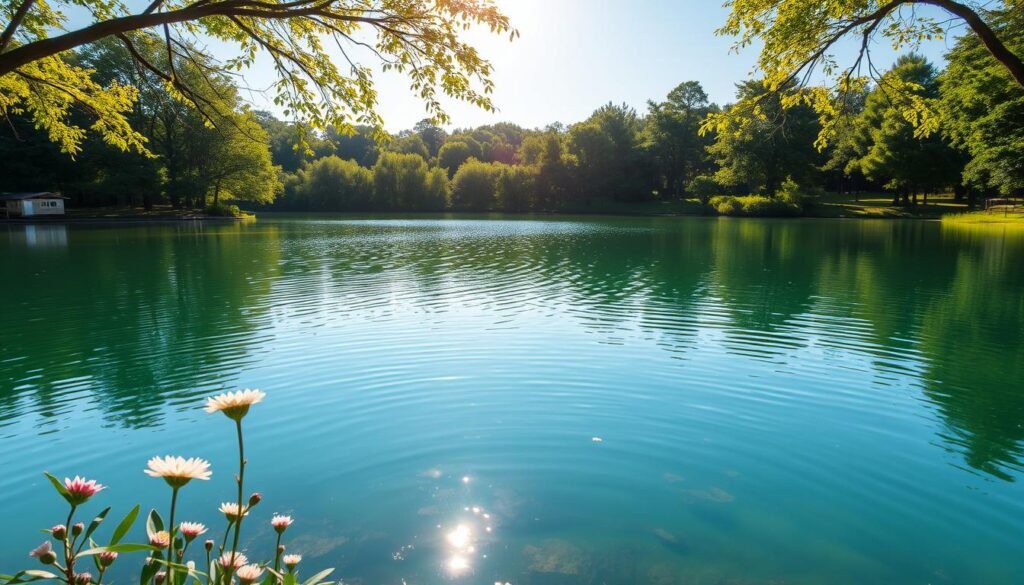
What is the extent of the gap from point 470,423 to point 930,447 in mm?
4963

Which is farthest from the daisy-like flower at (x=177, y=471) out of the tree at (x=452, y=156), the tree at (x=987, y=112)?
the tree at (x=452, y=156)

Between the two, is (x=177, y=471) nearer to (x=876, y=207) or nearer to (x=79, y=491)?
(x=79, y=491)

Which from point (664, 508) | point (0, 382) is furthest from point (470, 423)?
point (0, 382)

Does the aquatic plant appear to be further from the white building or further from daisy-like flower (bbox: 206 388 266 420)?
the white building

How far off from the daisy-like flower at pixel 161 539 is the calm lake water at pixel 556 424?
7.06 ft

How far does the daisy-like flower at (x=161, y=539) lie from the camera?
217 centimetres

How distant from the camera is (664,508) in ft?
16.8

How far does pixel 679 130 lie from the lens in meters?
80.9

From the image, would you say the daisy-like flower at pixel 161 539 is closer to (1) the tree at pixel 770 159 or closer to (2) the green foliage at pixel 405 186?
(1) the tree at pixel 770 159

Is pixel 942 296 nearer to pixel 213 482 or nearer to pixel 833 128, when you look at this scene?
pixel 833 128

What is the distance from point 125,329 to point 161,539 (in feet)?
37.9

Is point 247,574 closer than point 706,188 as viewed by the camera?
Yes

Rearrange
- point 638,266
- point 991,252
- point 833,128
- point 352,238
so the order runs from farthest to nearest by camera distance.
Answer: point 352,238 → point 991,252 → point 638,266 → point 833,128

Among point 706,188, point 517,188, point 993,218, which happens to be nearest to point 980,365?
point 993,218
